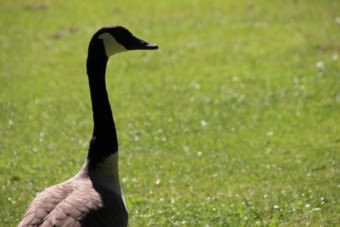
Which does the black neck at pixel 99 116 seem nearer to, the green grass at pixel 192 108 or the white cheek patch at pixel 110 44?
the white cheek patch at pixel 110 44

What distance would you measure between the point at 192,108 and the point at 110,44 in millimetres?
6207

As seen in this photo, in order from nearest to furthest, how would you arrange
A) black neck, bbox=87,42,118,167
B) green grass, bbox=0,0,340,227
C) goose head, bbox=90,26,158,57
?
black neck, bbox=87,42,118,167, goose head, bbox=90,26,158,57, green grass, bbox=0,0,340,227

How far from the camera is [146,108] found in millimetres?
14383

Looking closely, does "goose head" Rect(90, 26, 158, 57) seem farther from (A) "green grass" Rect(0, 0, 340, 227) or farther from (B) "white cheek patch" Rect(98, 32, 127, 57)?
(A) "green grass" Rect(0, 0, 340, 227)

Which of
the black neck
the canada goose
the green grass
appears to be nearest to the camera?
the canada goose

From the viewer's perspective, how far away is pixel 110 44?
808cm

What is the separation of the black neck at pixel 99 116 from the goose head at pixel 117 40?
0.24ft

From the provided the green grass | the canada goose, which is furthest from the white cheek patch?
the green grass

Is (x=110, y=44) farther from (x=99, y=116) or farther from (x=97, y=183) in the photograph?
(x=97, y=183)

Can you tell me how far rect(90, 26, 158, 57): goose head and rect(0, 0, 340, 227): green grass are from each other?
86.3 inches

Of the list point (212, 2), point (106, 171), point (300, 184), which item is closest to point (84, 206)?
point (106, 171)

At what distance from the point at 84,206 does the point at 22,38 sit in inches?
545

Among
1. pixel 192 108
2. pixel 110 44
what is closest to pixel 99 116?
pixel 110 44

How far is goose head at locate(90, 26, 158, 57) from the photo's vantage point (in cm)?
802
